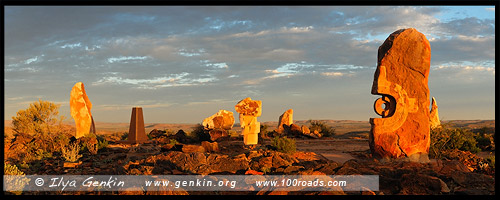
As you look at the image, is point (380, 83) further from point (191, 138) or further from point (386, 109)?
point (191, 138)

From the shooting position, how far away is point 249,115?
54.0ft

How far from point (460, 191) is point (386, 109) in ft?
13.9

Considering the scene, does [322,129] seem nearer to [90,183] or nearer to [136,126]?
[136,126]

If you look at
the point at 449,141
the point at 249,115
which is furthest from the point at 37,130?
the point at 449,141

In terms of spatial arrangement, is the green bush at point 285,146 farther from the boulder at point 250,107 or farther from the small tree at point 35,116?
the small tree at point 35,116

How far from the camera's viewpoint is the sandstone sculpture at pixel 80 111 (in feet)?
62.4

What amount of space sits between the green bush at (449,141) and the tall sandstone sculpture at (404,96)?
1.99 metres

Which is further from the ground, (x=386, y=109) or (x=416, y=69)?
(x=416, y=69)

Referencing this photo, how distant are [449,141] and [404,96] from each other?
4411mm

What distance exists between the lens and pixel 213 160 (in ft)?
35.3

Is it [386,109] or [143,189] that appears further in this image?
[386,109]

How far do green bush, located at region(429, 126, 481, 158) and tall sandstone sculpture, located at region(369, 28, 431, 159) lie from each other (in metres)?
1.99

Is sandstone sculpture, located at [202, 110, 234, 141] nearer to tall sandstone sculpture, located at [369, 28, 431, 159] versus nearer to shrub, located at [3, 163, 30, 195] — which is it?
tall sandstone sculpture, located at [369, 28, 431, 159]

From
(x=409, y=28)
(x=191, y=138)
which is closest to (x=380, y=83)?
(x=409, y=28)
